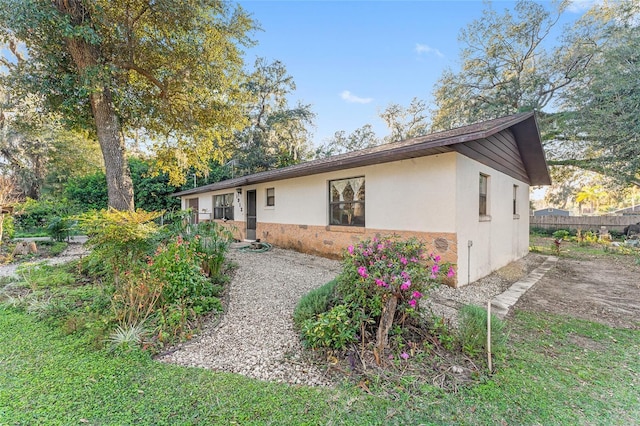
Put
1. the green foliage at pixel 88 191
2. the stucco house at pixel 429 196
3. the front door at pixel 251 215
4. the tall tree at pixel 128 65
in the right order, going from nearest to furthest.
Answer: the stucco house at pixel 429 196 → the tall tree at pixel 128 65 → the front door at pixel 251 215 → the green foliage at pixel 88 191

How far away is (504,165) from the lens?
738cm

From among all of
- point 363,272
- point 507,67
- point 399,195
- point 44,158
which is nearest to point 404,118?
point 507,67

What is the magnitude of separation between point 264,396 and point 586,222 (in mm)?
21061

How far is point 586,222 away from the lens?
52.1ft

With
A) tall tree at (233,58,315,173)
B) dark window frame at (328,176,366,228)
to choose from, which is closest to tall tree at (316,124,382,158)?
tall tree at (233,58,315,173)

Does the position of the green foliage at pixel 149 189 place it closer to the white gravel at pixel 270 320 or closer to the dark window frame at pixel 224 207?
the dark window frame at pixel 224 207

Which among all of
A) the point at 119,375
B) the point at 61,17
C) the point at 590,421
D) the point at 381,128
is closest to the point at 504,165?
the point at 590,421

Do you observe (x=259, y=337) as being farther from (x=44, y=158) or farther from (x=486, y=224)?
(x=44, y=158)

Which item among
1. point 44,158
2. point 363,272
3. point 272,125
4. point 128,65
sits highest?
point 272,125

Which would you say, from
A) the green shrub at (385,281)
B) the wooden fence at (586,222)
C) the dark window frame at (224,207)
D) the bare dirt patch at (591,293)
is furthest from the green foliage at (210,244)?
the wooden fence at (586,222)

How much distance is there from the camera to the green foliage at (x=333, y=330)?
2662mm

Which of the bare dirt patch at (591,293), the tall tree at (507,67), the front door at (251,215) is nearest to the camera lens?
the bare dirt patch at (591,293)

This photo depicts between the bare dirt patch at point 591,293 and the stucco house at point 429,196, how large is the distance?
114 centimetres

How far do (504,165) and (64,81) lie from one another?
11.3m
